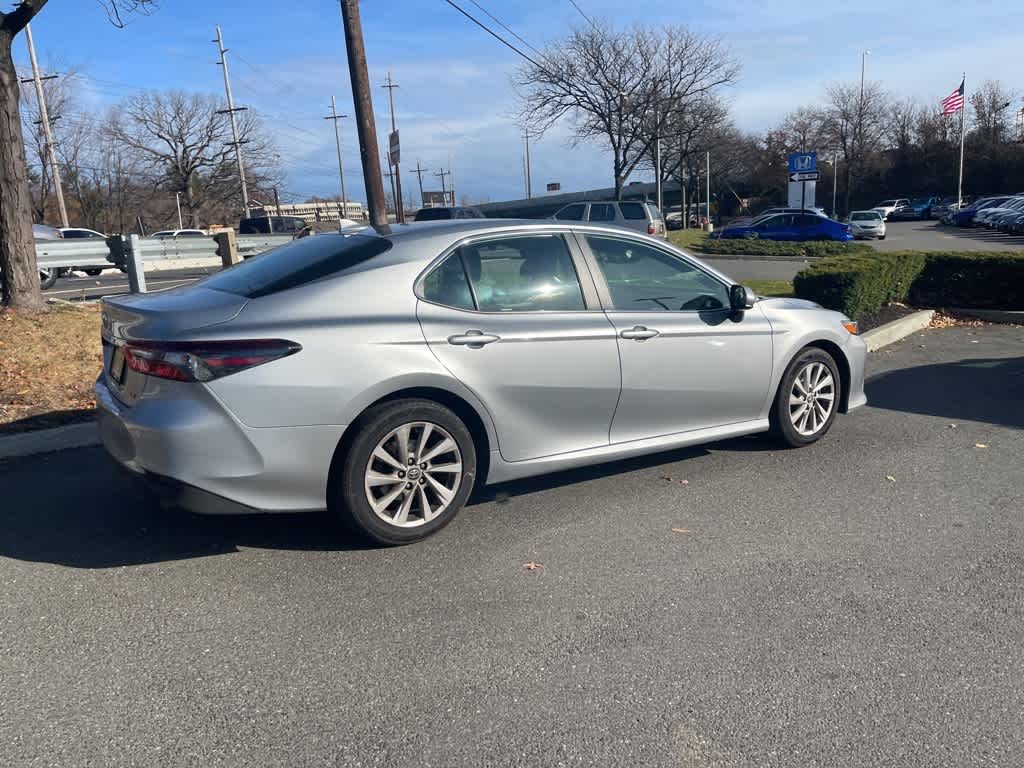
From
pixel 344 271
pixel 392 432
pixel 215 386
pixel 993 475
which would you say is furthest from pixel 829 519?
pixel 215 386

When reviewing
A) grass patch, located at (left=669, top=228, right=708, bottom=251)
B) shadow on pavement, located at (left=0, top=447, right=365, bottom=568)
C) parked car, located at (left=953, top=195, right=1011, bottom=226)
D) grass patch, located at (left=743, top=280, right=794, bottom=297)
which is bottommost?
parked car, located at (left=953, top=195, right=1011, bottom=226)

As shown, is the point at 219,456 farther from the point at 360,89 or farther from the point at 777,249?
the point at 777,249

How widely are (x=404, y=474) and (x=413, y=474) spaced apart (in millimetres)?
47

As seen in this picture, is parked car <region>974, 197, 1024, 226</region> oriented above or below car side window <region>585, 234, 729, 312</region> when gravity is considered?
below

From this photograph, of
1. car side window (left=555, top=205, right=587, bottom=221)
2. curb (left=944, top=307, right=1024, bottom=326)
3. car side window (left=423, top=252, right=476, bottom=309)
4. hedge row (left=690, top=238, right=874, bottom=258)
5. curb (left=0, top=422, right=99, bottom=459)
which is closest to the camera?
car side window (left=423, top=252, right=476, bottom=309)

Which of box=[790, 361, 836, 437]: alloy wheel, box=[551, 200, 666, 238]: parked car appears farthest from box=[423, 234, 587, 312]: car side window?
box=[551, 200, 666, 238]: parked car

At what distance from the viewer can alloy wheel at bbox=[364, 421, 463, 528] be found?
4207mm

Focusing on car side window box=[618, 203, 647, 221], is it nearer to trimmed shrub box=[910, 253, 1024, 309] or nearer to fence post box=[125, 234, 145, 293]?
trimmed shrub box=[910, 253, 1024, 309]

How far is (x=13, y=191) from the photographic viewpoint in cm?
924

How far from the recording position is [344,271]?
4352 millimetres

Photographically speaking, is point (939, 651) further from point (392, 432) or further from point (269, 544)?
point (269, 544)

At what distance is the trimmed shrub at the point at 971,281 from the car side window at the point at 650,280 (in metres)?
9.12

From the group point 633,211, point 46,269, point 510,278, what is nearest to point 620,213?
point 633,211

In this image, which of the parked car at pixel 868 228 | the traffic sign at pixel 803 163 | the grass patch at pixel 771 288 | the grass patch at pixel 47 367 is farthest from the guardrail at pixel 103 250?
the parked car at pixel 868 228
